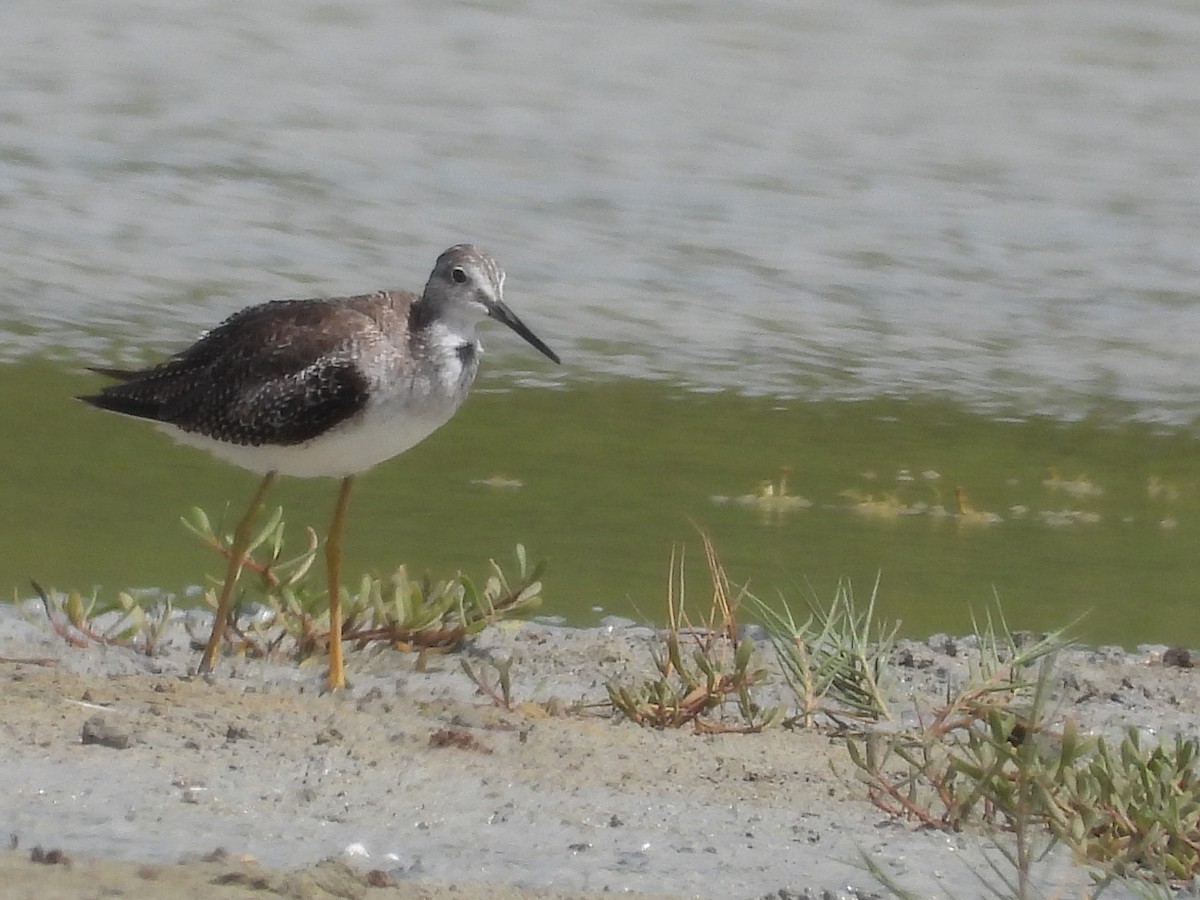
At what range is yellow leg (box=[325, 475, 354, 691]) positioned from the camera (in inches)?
226

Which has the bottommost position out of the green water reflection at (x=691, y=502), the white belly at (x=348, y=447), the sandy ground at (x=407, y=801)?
the green water reflection at (x=691, y=502)

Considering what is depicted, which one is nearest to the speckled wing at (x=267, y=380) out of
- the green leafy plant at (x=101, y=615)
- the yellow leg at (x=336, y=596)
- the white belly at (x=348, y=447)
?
the white belly at (x=348, y=447)

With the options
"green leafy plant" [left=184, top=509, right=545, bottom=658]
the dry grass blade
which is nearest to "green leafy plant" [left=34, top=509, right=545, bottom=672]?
"green leafy plant" [left=184, top=509, right=545, bottom=658]

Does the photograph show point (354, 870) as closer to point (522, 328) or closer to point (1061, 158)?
point (522, 328)

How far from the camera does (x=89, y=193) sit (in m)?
10.9

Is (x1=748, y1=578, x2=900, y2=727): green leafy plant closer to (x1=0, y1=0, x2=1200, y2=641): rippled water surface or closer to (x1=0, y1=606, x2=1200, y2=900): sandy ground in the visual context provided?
(x1=0, y1=606, x2=1200, y2=900): sandy ground

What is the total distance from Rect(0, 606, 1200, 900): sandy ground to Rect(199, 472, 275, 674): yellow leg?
115mm

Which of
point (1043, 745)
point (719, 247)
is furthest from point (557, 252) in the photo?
point (1043, 745)

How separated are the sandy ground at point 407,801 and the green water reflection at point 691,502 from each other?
3.72ft

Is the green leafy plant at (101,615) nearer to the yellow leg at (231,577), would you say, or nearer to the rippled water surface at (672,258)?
the yellow leg at (231,577)

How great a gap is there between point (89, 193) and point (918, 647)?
586cm

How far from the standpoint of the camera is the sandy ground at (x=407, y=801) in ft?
13.6

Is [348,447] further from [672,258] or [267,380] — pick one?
[672,258]

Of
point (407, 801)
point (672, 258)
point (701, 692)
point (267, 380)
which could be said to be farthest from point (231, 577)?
point (672, 258)
